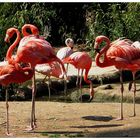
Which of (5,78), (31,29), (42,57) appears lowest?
(5,78)

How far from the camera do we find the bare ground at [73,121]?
5.89 m

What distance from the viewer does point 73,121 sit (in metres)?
6.63

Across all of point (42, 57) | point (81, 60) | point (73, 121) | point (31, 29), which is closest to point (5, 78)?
point (42, 57)

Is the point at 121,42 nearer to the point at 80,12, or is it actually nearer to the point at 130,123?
the point at 130,123

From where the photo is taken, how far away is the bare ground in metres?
5.89

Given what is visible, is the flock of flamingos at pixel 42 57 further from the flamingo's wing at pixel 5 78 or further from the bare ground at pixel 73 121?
the bare ground at pixel 73 121

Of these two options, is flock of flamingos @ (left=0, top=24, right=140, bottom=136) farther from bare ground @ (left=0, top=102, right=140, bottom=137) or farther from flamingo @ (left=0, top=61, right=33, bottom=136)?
bare ground @ (left=0, top=102, right=140, bottom=137)

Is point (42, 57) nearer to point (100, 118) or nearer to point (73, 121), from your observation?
point (73, 121)

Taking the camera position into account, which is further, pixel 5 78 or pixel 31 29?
pixel 31 29

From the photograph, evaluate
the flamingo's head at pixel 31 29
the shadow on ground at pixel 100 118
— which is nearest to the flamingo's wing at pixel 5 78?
the flamingo's head at pixel 31 29

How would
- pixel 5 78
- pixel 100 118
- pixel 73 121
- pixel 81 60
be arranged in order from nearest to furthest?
pixel 5 78 < pixel 73 121 < pixel 100 118 < pixel 81 60

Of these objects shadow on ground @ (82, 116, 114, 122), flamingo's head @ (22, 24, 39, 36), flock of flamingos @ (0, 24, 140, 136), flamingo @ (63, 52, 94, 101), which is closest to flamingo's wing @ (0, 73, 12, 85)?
flock of flamingos @ (0, 24, 140, 136)

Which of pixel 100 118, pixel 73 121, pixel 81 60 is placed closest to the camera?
pixel 73 121

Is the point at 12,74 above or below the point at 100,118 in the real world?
above
